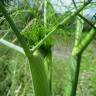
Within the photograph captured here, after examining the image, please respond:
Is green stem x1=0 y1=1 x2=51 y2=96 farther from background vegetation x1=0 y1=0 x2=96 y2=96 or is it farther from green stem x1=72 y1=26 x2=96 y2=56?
green stem x1=72 y1=26 x2=96 y2=56

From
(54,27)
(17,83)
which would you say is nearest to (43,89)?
(54,27)

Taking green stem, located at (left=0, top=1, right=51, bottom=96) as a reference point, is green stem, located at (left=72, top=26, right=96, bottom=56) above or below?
below

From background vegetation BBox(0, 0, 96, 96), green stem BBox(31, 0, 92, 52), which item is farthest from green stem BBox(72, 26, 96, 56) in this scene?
green stem BBox(31, 0, 92, 52)

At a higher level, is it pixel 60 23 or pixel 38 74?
pixel 60 23

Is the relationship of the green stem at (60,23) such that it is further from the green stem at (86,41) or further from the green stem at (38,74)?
the green stem at (86,41)

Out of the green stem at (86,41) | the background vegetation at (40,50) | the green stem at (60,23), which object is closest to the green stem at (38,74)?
the green stem at (60,23)

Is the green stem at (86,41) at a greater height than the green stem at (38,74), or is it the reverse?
the green stem at (38,74)

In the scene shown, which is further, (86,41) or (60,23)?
(86,41)

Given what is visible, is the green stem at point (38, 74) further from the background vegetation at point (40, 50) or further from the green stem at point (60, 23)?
the background vegetation at point (40, 50)

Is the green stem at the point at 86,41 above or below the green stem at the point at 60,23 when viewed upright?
below

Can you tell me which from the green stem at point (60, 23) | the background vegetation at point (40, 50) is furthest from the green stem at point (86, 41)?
the green stem at point (60, 23)

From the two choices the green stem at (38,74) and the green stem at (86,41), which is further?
the green stem at (86,41)
